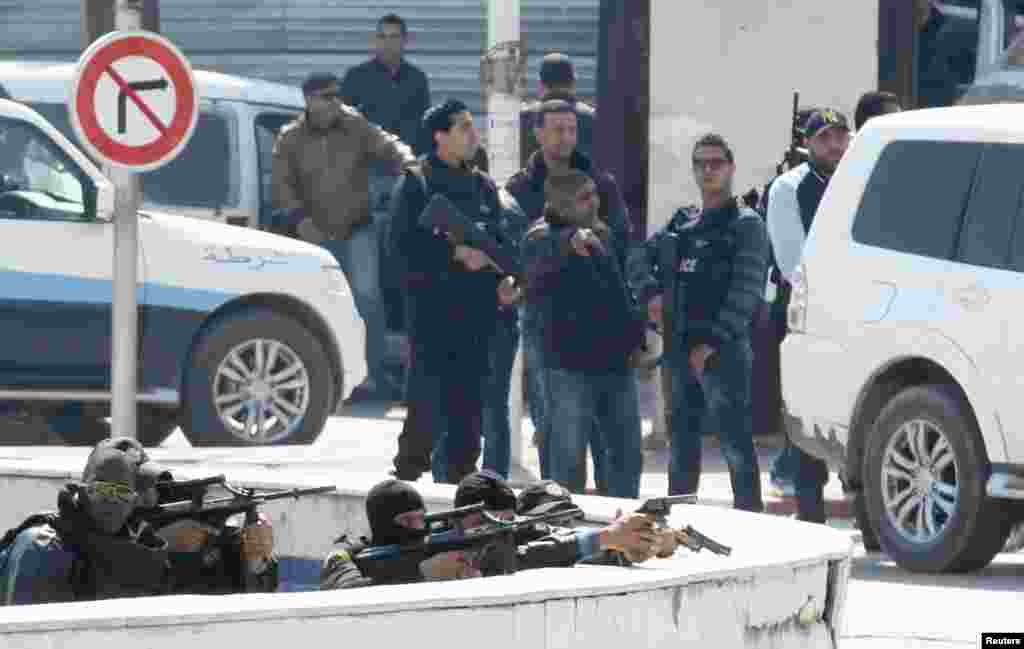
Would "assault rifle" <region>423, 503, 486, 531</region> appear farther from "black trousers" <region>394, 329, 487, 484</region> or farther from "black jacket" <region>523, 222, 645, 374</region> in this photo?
"black trousers" <region>394, 329, 487, 484</region>

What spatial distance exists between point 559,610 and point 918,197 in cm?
557

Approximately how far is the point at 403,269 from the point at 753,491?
1.72m

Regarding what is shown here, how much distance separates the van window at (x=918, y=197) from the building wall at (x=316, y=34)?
10135 mm

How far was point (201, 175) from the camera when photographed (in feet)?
59.7

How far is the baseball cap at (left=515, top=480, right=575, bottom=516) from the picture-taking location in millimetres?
7844

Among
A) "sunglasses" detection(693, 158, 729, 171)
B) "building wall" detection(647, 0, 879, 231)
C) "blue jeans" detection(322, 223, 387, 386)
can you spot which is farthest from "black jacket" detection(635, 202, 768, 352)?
"blue jeans" detection(322, 223, 387, 386)

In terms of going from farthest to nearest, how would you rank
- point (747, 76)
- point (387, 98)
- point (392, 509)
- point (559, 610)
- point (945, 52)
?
1. point (945, 52)
2. point (387, 98)
3. point (747, 76)
4. point (392, 509)
5. point (559, 610)

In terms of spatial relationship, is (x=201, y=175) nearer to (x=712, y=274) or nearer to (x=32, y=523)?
(x=712, y=274)

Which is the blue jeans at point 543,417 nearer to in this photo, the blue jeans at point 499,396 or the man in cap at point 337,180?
the blue jeans at point 499,396

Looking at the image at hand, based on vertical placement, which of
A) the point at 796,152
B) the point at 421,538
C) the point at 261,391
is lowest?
the point at 261,391

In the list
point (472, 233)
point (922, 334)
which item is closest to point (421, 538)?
point (922, 334)

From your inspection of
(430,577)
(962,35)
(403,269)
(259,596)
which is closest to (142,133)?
(403,269)

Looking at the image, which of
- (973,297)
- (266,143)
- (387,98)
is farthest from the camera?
(387,98)

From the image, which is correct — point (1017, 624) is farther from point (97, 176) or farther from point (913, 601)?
point (97, 176)
